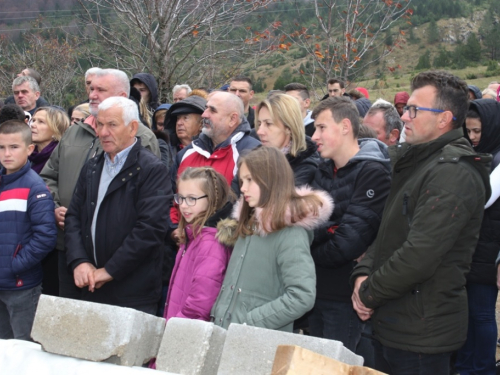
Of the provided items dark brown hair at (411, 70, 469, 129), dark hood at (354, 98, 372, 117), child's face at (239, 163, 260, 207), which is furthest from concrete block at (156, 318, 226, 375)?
dark hood at (354, 98, 372, 117)

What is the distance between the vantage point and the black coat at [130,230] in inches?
159

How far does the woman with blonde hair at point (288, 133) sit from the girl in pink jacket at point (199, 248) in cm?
57

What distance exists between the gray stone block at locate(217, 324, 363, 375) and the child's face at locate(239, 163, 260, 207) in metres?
1.09

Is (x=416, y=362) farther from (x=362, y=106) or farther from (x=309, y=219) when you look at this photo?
(x=362, y=106)

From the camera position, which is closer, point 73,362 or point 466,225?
point 73,362

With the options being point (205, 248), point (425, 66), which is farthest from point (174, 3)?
point (425, 66)

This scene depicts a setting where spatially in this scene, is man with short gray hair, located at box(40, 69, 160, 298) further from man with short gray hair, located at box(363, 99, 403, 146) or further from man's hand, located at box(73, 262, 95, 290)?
man with short gray hair, located at box(363, 99, 403, 146)

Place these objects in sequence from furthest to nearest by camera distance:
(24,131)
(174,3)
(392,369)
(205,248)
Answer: (174,3) < (24,131) < (205,248) < (392,369)

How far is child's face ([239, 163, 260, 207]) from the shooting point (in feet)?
10.7

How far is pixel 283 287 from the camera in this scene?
318 centimetres

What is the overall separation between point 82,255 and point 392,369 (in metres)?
2.36

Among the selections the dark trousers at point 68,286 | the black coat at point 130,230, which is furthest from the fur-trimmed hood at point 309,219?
the dark trousers at point 68,286

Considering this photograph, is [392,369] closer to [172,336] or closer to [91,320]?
[172,336]

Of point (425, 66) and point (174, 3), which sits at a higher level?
point (174, 3)
